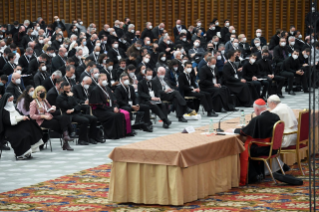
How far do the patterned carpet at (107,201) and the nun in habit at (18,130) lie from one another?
6.36ft

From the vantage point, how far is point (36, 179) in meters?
8.53

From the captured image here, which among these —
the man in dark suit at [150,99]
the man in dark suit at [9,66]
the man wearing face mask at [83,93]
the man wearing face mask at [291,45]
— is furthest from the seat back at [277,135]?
the man wearing face mask at [291,45]

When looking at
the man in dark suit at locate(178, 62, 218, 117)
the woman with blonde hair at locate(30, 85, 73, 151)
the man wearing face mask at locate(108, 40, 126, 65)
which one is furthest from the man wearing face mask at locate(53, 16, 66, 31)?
the woman with blonde hair at locate(30, 85, 73, 151)

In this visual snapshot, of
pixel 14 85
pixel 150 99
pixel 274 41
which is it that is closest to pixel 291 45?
pixel 274 41

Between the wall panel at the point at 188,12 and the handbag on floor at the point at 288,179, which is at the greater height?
the wall panel at the point at 188,12

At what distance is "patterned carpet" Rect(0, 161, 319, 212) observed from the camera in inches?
266

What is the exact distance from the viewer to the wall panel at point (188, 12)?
79.3 ft

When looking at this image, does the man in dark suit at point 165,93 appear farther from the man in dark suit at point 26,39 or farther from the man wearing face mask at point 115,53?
the man in dark suit at point 26,39

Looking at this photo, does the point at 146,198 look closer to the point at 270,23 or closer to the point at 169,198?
the point at 169,198

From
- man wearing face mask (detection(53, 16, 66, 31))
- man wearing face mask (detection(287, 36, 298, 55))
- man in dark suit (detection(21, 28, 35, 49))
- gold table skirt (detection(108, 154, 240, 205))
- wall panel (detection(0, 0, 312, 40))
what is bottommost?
gold table skirt (detection(108, 154, 240, 205))

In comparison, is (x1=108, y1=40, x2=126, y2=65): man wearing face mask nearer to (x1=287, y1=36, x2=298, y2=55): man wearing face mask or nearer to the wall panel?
(x1=287, y1=36, x2=298, y2=55): man wearing face mask

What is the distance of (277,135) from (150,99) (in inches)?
217

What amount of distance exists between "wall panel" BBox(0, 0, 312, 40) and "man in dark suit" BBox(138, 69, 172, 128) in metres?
11.6

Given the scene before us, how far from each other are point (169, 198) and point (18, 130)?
167 inches
